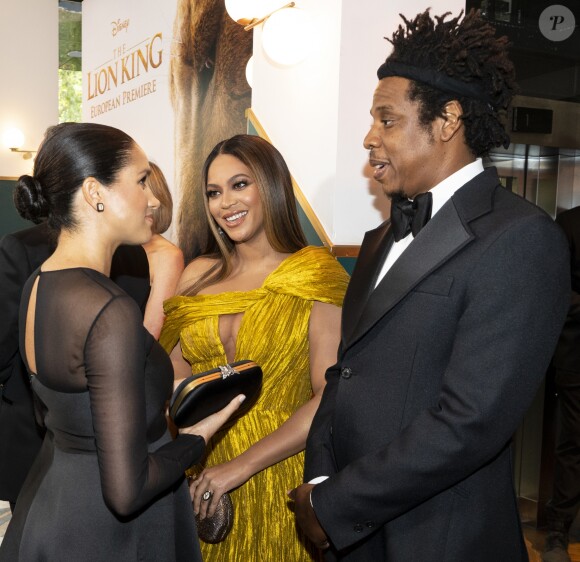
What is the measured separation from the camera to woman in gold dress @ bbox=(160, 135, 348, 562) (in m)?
2.20

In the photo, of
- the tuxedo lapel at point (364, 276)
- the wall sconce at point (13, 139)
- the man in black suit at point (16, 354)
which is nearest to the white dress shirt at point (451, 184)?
the tuxedo lapel at point (364, 276)

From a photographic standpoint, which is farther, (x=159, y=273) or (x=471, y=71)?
(x=159, y=273)

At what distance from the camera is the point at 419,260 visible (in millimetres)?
1459

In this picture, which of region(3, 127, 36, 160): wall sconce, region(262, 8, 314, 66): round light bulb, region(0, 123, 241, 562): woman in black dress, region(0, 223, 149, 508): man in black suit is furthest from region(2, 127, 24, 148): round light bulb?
region(0, 123, 241, 562): woman in black dress

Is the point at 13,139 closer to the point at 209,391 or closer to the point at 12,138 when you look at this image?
the point at 12,138

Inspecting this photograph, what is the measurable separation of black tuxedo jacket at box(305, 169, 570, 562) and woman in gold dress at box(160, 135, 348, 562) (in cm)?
63

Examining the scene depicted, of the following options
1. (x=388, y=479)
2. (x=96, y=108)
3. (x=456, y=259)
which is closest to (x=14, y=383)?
(x=388, y=479)

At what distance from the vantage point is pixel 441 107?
1.51 metres

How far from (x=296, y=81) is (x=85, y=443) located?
6.99 feet

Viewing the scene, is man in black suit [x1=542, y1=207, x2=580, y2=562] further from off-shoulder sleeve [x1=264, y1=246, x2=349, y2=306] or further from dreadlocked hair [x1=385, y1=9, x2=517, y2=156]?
dreadlocked hair [x1=385, y1=9, x2=517, y2=156]

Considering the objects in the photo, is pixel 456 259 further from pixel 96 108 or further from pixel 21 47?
pixel 21 47

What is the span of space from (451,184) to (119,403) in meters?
0.87

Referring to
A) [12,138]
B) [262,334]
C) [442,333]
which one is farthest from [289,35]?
[12,138]

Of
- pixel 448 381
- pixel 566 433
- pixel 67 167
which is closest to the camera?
pixel 448 381
